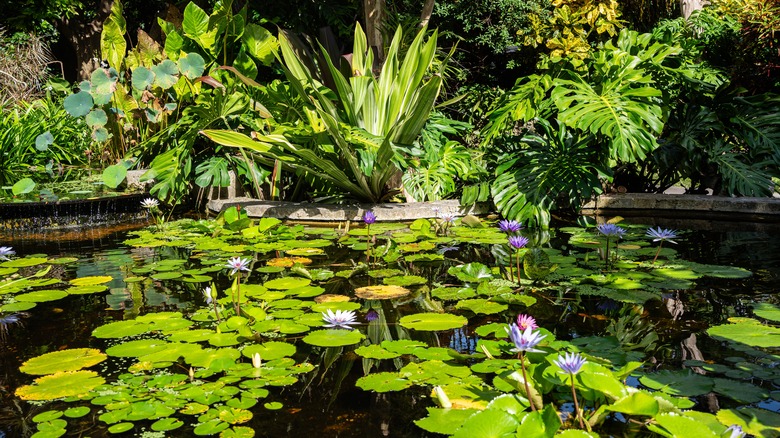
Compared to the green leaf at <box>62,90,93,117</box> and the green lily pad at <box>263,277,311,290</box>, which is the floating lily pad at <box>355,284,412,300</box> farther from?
the green leaf at <box>62,90,93,117</box>

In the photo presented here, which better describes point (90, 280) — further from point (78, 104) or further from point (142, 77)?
point (78, 104)

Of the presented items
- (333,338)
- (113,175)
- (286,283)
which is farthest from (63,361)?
(113,175)

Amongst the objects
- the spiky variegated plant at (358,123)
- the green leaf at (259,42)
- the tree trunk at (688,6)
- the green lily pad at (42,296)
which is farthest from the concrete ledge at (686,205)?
the green lily pad at (42,296)

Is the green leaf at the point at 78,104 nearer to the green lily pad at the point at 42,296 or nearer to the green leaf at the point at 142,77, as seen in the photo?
the green leaf at the point at 142,77

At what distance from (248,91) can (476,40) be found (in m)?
4.00

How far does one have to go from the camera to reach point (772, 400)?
5.93 feet

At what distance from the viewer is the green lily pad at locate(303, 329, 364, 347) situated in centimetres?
229

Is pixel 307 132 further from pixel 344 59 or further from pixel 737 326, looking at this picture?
pixel 737 326

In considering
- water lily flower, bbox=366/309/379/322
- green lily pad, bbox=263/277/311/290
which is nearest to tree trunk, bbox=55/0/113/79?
green lily pad, bbox=263/277/311/290

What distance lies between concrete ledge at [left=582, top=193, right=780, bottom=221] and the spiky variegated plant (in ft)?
5.12

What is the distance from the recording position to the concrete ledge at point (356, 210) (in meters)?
4.98

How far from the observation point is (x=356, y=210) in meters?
5.01

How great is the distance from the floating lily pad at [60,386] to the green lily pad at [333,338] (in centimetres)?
65

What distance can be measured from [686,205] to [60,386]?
445 cm
